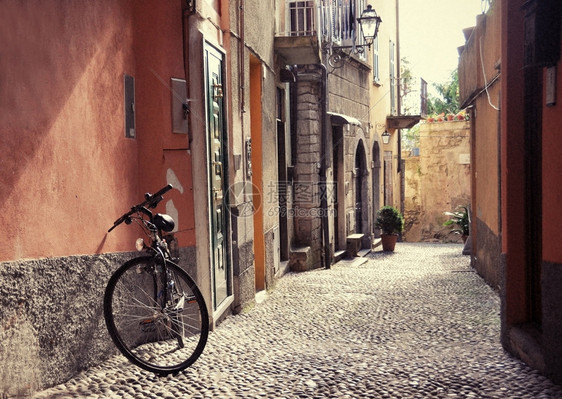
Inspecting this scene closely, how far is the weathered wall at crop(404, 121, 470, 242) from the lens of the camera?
73.1ft

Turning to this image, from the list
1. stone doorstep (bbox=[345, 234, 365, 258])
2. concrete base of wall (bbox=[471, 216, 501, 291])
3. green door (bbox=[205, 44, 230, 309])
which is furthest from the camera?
stone doorstep (bbox=[345, 234, 365, 258])

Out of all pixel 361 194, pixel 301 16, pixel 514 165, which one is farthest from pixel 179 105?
pixel 361 194

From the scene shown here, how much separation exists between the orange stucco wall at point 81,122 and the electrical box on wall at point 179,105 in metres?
0.06

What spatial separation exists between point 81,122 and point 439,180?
19947mm

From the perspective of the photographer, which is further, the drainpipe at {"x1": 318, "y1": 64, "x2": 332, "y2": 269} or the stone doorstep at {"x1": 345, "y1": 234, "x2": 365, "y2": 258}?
the stone doorstep at {"x1": 345, "y1": 234, "x2": 365, "y2": 258}

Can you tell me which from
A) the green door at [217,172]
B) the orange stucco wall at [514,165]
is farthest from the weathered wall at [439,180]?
the orange stucco wall at [514,165]

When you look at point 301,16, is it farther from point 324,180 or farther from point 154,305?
point 154,305

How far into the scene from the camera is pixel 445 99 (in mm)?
46906

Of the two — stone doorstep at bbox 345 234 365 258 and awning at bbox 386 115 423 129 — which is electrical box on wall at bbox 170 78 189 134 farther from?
awning at bbox 386 115 423 129

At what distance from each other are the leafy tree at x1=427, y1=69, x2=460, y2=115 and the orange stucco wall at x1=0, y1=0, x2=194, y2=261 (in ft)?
138

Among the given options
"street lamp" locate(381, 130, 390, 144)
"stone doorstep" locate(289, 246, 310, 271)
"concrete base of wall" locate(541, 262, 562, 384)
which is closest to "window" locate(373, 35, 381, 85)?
"street lamp" locate(381, 130, 390, 144)

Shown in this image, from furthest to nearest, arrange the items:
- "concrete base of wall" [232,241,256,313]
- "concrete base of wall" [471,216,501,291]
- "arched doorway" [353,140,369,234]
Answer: "arched doorway" [353,140,369,234], "concrete base of wall" [471,216,501,291], "concrete base of wall" [232,241,256,313]

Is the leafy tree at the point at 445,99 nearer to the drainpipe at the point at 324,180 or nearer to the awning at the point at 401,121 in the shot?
the awning at the point at 401,121

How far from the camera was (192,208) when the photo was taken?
17.4ft
